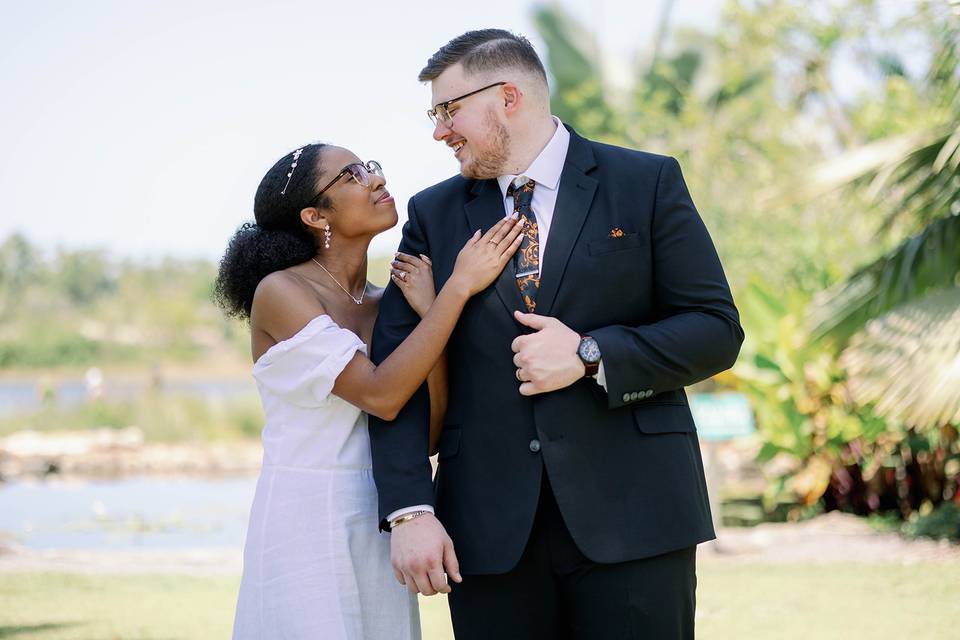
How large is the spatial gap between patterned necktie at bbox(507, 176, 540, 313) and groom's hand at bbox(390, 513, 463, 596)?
0.62 m

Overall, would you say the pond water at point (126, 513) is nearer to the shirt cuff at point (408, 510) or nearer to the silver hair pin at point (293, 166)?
the silver hair pin at point (293, 166)

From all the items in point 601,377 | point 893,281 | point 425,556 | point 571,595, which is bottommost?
point 571,595

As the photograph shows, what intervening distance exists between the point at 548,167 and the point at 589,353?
59 centimetres

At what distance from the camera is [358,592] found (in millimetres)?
3289

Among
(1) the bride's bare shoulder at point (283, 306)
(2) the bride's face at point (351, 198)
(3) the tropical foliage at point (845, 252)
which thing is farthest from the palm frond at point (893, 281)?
(1) the bride's bare shoulder at point (283, 306)

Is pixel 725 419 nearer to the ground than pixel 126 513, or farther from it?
farther from it

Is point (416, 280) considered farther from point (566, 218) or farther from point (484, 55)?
point (484, 55)

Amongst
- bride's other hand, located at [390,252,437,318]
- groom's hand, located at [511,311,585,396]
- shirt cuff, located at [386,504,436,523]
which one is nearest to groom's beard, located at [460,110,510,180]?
bride's other hand, located at [390,252,437,318]

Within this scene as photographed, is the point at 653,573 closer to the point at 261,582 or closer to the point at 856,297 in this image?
the point at 261,582

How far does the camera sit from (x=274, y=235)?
3.58 metres

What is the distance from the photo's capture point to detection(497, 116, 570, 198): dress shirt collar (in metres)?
3.02

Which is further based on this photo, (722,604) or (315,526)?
(722,604)

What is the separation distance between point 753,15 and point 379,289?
13292 millimetres

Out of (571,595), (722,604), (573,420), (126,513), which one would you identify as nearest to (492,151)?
(573,420)
